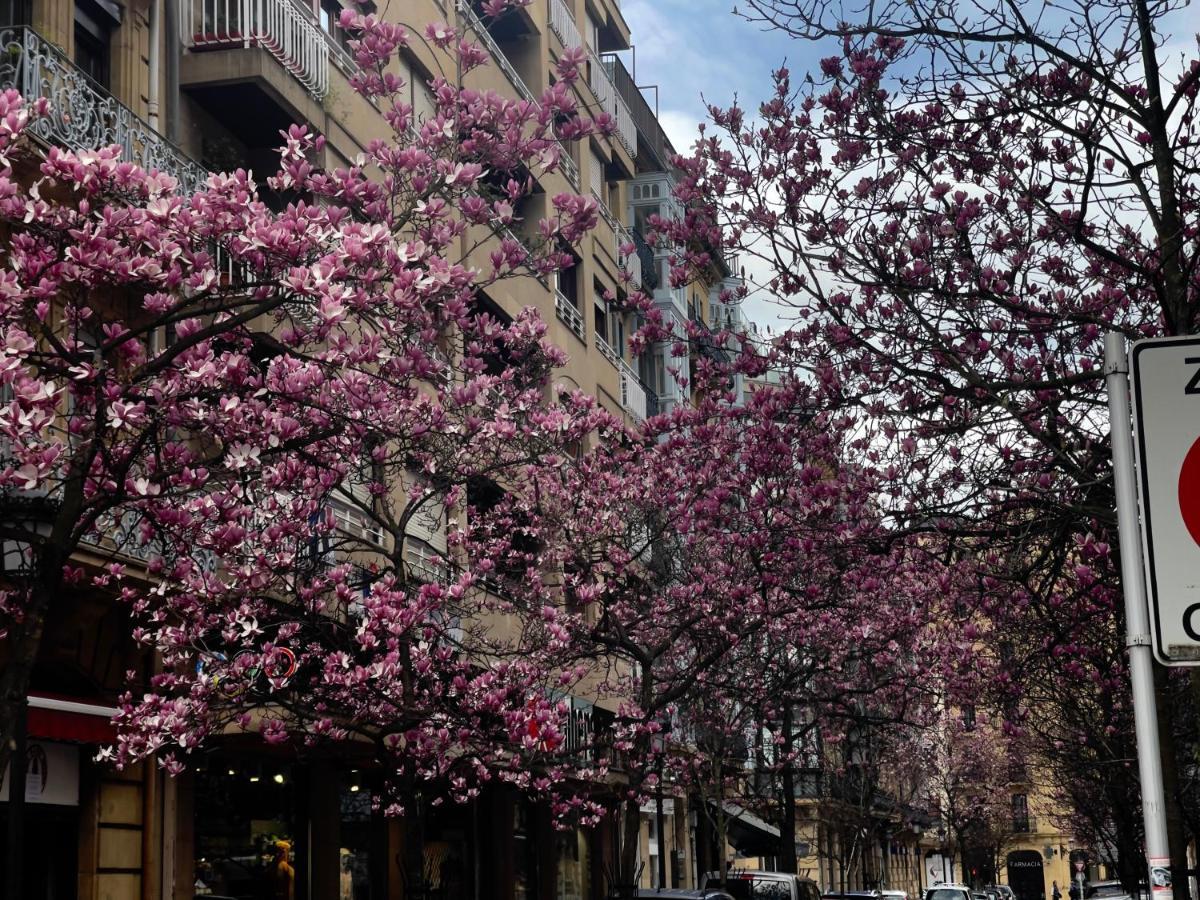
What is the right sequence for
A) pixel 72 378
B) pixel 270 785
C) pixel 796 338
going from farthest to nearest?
pixel 270 785
pixel 796 338
pixel 72 378

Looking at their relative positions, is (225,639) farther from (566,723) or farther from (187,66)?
(566,723)

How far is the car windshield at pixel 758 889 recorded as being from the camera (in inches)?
1041

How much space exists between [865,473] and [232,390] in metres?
7.93

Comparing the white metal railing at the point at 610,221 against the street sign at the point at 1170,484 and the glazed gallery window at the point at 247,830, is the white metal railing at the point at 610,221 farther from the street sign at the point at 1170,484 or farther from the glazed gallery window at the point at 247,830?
the street sign at the point at 1170,484

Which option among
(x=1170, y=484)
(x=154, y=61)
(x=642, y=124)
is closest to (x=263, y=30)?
(x=154, y=61)

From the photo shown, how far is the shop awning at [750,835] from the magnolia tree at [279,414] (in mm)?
21421

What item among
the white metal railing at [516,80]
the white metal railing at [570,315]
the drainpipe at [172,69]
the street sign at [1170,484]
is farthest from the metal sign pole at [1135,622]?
the white metal railing at [570,315]

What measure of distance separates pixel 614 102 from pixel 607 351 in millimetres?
6372

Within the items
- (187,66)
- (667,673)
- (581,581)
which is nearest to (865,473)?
(581,581)

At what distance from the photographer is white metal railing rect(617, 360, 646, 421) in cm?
3875

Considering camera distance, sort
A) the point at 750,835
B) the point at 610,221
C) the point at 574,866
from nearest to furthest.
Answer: the point at 574,866
the point at 610,221
the point at 750,835

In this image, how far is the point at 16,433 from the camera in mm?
8336

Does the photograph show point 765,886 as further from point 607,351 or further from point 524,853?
point 607,351

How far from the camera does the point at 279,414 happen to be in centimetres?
1101
